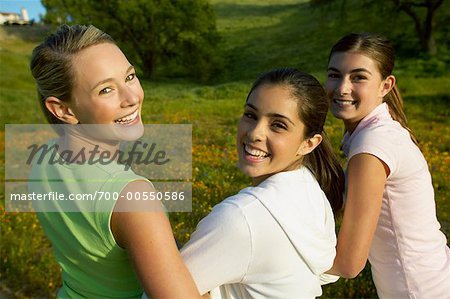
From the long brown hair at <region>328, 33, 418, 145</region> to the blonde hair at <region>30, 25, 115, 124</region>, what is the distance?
1.78 metres

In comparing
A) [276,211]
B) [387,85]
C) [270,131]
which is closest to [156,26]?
[387,85]

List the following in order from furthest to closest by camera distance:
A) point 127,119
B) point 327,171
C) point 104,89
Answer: point 327,171 → point 127,119 → point 104,89

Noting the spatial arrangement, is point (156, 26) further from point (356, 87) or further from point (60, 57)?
point (60, 57)

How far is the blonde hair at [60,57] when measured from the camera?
7.20 feet

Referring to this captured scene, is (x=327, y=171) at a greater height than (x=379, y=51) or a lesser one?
lesser

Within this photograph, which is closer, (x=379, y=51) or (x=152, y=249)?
(x=152, y=249)

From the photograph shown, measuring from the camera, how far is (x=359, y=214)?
2732 millimetres

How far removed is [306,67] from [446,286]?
2822 centimetres

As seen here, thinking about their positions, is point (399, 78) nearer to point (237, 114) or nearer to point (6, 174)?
point (237, 114)

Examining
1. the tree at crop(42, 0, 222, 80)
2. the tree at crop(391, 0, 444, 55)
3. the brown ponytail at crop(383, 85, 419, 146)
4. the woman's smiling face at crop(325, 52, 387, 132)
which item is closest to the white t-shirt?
the woman's smiling face at crop(325, 52, 387, 132)

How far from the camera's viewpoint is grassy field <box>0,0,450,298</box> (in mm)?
6098

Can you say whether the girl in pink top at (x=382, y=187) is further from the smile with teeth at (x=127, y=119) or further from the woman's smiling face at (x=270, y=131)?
the smile with teeth at (x=127, y=119)

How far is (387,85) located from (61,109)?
229 centimetres

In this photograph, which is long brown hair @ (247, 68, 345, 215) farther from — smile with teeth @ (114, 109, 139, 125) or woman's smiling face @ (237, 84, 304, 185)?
smile with teeth @ (114, 109, 139, 125)
